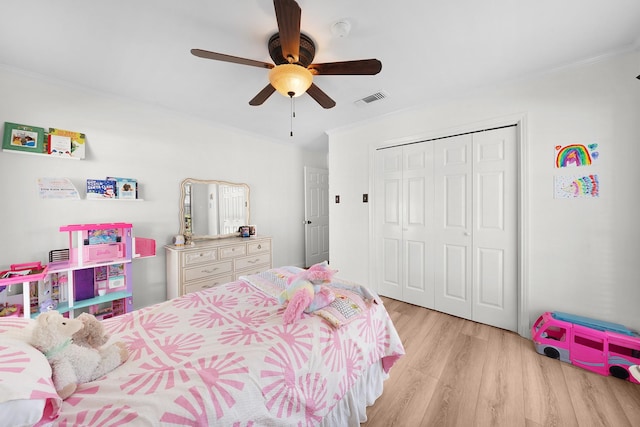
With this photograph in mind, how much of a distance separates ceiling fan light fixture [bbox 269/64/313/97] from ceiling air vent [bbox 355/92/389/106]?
1.16 meters

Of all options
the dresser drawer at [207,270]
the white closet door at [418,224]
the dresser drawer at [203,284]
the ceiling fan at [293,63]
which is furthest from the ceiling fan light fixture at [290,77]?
the dresser drawer at [203,284]

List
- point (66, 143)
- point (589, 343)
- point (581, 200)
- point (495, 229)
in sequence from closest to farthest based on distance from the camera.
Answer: point (589, 343), point (581, 200), point (66, 143), point (495, 229)

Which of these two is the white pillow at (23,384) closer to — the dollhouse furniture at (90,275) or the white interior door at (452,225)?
the dollhouse furniture at (90,275)

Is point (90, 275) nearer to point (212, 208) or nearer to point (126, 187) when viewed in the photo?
point (126, 187)

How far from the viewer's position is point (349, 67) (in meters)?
1.53

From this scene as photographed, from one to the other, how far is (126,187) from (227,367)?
98.4 inches

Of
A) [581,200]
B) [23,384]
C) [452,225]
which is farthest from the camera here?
[452,225]

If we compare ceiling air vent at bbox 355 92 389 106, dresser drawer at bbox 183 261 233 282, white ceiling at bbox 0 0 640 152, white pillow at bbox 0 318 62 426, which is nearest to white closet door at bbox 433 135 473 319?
white ceiling at bbox 0 0 640 152

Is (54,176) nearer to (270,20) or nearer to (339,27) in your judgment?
(270,20)

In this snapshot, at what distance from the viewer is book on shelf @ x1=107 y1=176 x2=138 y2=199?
2.47 meters

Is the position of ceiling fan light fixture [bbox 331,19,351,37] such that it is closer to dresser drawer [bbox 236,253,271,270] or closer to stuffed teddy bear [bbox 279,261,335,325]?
stuffed teddy bear [bbox 279,261,335,325]

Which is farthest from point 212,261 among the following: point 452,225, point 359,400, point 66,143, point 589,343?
point 589,343

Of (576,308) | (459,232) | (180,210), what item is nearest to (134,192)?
(180,210)

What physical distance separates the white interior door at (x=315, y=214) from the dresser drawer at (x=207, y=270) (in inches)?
72.9
